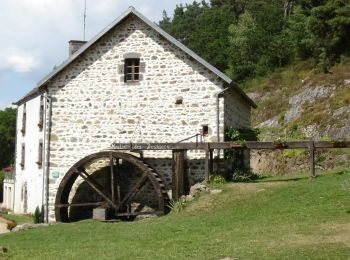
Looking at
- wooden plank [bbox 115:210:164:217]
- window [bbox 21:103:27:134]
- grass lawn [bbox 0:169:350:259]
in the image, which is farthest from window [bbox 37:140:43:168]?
grass lawn [bbox 0:169:350:259]

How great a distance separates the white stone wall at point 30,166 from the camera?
22469 mm

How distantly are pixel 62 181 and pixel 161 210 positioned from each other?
3.82 m

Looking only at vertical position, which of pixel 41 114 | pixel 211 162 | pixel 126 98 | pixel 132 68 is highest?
pixel 132 68

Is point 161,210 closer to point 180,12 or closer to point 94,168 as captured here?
point 94,168

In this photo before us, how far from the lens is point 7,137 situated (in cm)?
5466

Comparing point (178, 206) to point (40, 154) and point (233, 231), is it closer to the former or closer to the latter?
point (233, 231)

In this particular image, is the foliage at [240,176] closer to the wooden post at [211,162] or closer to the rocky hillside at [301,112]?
the wooden post at [211,162]

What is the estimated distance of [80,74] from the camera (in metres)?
19.8

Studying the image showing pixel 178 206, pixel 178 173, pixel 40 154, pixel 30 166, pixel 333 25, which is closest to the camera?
pixel 178 206

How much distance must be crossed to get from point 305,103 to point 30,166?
18244 mm

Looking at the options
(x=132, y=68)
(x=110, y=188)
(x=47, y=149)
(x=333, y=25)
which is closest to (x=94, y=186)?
(x=110, y=188)

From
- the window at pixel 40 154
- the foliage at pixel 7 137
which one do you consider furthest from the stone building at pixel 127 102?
the foliage at pixel 7 137

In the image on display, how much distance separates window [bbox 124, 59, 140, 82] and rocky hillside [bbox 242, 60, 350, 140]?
11031mm

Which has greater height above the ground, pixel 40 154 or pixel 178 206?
pixel 40 154
